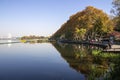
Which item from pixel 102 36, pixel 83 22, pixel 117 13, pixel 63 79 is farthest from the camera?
pixel 83 22

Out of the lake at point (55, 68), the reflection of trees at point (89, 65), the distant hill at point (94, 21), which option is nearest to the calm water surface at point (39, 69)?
the lake at point (55, 68)

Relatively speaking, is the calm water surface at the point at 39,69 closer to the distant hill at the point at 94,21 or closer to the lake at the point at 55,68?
the lake at the point at 55,68

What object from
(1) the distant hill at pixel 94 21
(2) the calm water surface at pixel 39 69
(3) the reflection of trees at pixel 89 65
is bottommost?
(2) the calm water surface at pixel 39 69

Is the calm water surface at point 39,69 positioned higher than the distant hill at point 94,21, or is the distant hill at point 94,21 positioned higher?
the distant hill at point 94,21

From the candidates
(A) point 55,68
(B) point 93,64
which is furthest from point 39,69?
(B) point 93,64

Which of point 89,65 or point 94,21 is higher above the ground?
point 94,21

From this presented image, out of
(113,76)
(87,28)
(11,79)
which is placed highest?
(87,28)

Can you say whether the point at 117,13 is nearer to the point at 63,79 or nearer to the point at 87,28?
the point at 63,79

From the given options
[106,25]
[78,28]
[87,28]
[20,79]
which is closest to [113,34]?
[106,25]

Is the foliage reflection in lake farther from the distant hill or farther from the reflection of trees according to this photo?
the distant hill

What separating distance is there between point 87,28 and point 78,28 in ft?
32.8

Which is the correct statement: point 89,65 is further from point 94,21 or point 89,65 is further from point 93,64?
point 94,21

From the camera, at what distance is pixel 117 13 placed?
168ft

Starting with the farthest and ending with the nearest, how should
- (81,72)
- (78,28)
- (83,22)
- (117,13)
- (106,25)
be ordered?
(78,28)
(83,22)
(106,25)
(117,13)
(81,72)
